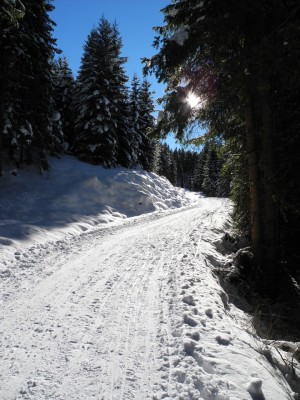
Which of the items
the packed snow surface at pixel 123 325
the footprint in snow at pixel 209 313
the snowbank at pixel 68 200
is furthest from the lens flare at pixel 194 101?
the snowbank at pixel 68 200

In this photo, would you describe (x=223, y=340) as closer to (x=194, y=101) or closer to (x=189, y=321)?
(x=189, y=321)

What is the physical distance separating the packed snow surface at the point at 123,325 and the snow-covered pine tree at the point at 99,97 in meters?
15.4

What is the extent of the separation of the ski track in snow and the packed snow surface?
0.01m

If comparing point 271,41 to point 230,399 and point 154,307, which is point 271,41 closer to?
point 154,307

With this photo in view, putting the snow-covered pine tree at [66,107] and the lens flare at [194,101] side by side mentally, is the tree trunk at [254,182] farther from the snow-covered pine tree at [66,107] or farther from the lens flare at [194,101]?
the snow-covered pine tree at [66,107]

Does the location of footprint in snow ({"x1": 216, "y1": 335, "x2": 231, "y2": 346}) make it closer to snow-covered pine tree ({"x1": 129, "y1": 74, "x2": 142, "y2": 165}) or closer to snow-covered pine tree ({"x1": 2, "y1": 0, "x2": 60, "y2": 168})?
snow-covered pine tree ({"x1": 2, "y1": 0, "x2": 60, "y2": 168})

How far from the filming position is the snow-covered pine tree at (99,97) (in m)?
24.5

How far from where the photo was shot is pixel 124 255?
8.65m

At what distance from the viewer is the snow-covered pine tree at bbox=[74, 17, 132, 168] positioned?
965 inches

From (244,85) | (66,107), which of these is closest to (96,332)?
(244,85)

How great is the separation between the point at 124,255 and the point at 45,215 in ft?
23.5

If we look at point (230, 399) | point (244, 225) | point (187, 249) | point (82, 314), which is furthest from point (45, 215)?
point (230, 399)

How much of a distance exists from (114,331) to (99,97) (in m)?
23.1

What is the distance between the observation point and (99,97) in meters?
24.6
